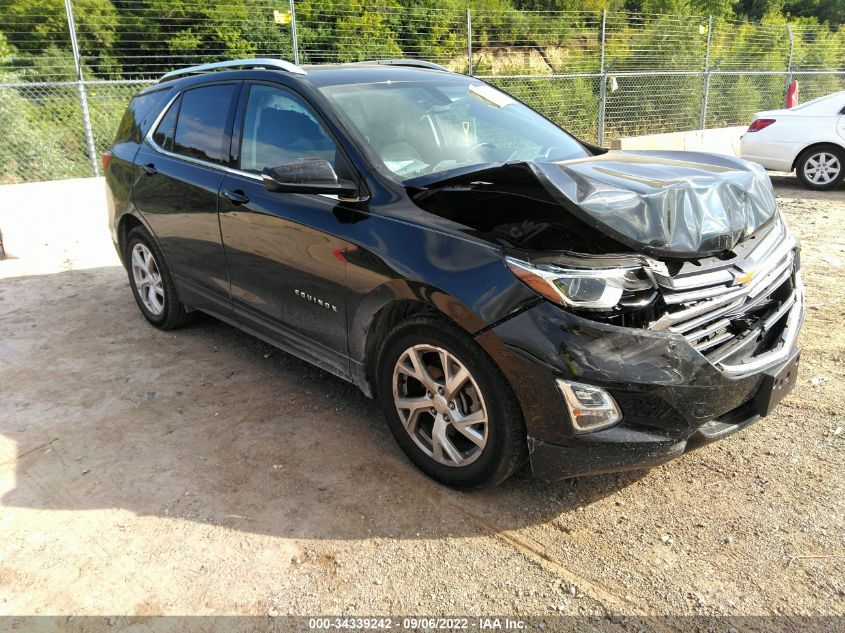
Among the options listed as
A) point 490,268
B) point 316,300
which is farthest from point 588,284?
point 316,300

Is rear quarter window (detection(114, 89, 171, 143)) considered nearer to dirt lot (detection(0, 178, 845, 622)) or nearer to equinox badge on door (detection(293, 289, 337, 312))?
dirt lot (detection(0, 178, 845, 622))

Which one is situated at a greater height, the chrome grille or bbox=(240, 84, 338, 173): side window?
bbox=(240, 84, 338, 173): side window

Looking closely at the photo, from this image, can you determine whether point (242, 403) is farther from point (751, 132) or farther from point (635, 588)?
point (751, 132)

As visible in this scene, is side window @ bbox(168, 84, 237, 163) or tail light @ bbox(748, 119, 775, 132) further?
tail light @ bbox(748, 119, 775, 132)

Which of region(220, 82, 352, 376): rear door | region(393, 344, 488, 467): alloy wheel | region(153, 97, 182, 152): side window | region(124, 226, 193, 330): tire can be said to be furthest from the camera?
region(124, 226, 193, 330): tire

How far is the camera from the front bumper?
2461mm

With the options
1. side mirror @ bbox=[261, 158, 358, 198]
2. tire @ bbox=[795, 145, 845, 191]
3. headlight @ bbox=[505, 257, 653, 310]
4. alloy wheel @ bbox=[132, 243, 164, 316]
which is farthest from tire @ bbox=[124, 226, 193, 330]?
tire @ bbox=[795, 145, 845, 191]

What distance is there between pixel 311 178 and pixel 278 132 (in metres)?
0.74

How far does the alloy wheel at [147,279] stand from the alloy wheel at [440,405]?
2.60 meters

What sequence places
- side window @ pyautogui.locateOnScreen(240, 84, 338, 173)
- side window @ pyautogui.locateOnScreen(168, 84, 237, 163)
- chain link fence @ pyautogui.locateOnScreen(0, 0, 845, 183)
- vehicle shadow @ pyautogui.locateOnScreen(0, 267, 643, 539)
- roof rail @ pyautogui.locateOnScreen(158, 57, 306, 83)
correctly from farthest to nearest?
chain link fence @ pyautogui.locateOnScreen(0, 0, 845, 183), side window @ pyautogui.locateOnScreen(168, 84, 237, 163), roof rail @ pyautogui.locateOnScreen(158, 57, 306, 83), side window @ pyautogui.locateOnScreen(240, 84, 338, 173), vehicle shadow @ pyautogui.locateOnScreen(0, 267, 643, 539)

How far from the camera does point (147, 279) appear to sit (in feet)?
16.6

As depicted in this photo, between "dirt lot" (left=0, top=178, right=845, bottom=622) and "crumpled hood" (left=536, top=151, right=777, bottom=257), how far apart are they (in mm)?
1116

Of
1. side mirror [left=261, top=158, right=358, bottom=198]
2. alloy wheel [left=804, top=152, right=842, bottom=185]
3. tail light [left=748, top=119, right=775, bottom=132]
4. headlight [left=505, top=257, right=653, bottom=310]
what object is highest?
side mirror [left=261, top=158, right=358, bottom=198]

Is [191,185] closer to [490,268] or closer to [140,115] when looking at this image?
[140,115]
